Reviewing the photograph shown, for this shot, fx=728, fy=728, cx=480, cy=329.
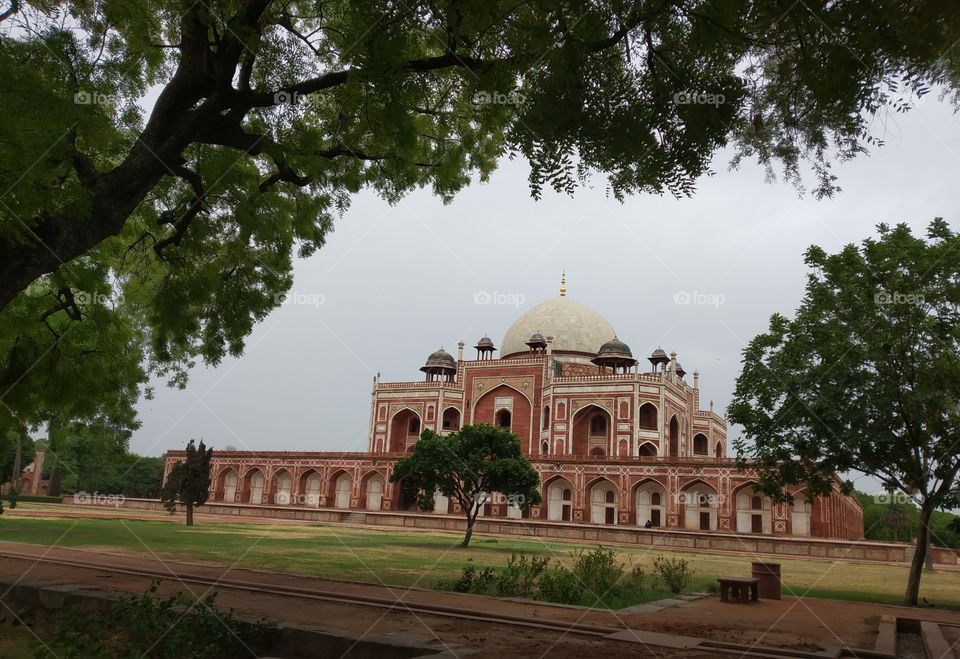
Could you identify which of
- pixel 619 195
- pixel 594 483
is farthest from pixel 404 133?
pixel 594 483

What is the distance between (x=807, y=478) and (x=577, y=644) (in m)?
7.88

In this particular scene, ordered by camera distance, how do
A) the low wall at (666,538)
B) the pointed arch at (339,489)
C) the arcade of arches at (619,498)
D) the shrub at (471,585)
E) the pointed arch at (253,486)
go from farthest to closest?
the pointed arch at (253,486)
the pointed arch at (339,489)
the arcade of arches at (619,498)
the low wall at (666,538)
the shrub at (471,585)

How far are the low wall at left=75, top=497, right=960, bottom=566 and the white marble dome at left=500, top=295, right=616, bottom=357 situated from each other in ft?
50.8

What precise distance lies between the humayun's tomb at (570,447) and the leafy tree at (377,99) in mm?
24357

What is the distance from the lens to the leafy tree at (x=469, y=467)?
20.3 metres

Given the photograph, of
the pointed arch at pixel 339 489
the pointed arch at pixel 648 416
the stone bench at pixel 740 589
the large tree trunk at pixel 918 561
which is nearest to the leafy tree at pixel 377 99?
the stone bench at pixel 740 589

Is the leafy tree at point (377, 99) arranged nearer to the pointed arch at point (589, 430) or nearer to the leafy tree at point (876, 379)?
the leafy tree at point (876, 379)

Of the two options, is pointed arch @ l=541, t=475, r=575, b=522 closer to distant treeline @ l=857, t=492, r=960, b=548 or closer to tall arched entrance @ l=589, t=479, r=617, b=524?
tall arched entrance @ l=589, t=479, r=617, b=524

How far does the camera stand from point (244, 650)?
202 inches

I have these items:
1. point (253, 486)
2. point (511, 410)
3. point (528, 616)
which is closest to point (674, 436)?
point (511, 410)

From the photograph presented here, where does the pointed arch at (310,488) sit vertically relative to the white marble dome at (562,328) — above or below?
below

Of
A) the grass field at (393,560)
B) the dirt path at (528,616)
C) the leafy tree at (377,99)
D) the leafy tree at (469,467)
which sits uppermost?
the leafy tree at (377,99)

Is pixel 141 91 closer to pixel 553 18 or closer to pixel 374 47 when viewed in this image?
pixel 374 47

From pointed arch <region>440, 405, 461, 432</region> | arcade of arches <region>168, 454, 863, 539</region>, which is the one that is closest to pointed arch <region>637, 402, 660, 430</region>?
arcade of arches <region>168, 454, 863, 539</region>
